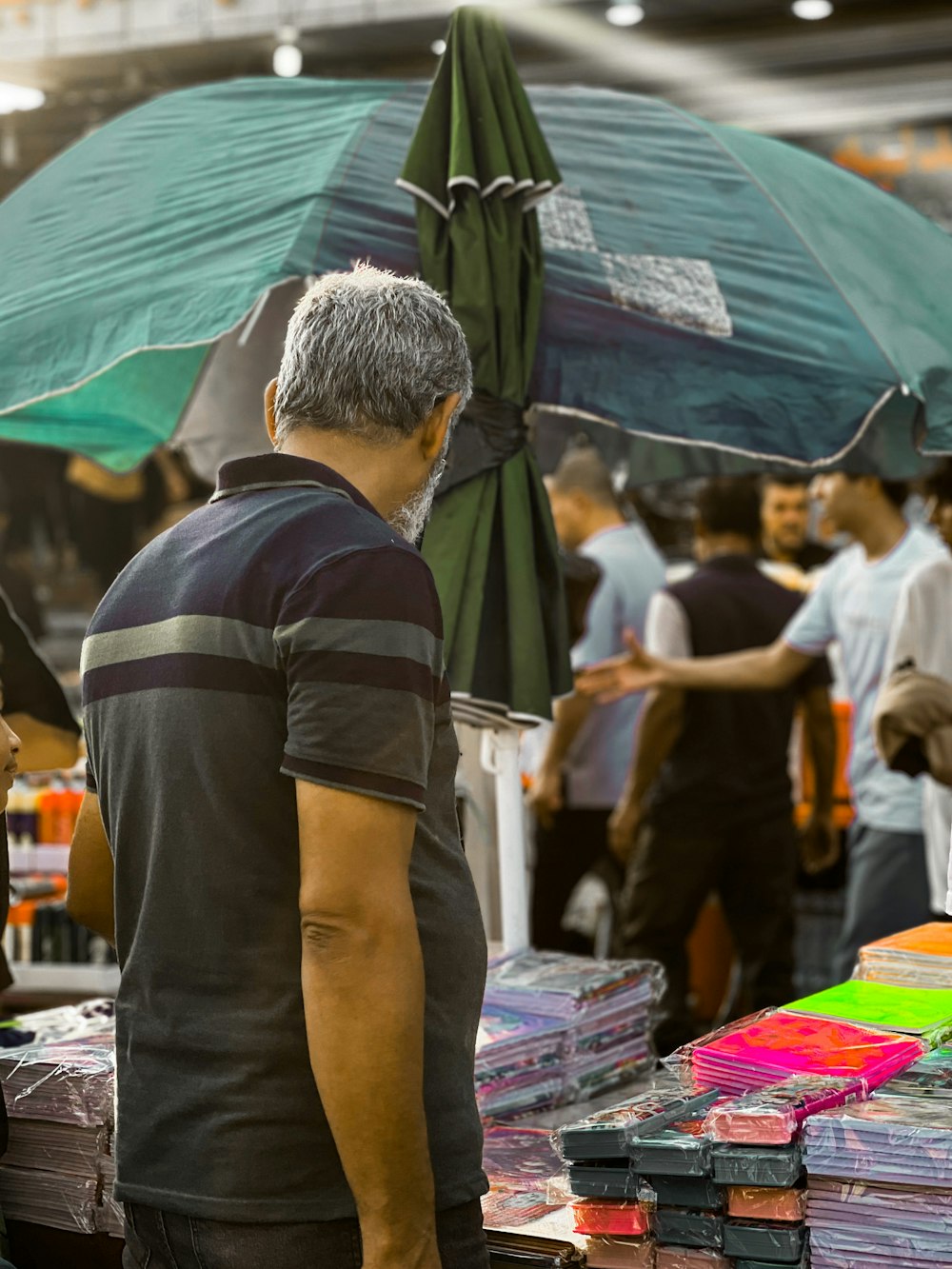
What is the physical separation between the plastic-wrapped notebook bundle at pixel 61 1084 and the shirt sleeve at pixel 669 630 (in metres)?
3.03

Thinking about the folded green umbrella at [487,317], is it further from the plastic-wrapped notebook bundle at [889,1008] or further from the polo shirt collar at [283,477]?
the polo shirt collar at [283,477]

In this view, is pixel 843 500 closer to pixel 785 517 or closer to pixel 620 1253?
pixel 785 517

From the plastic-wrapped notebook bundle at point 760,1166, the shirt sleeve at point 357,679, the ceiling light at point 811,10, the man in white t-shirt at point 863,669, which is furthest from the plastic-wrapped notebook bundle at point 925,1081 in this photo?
the ceiling light at point 811,10

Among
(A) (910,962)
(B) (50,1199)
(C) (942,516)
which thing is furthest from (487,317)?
(C) (942,516)

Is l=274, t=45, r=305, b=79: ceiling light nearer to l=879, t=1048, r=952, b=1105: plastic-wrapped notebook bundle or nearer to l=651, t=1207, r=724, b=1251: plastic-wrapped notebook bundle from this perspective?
l=879, t=1048, r=952, b=1105: plastic-wrapped notebook bundle

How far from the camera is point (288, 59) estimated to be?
8008 mm

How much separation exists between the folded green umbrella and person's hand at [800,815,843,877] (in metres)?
2.86

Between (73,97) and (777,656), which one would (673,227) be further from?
(73,97)

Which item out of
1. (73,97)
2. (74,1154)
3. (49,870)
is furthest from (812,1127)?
(73,97)

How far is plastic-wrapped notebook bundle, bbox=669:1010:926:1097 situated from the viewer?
220 cm

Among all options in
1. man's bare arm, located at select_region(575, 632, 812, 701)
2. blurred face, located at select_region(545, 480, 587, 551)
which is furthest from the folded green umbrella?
blurred face, located at select_region(545, 480, 587, 551)

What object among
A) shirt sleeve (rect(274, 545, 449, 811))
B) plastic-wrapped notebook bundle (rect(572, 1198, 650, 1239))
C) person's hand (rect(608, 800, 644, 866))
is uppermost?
shirt sleeve (rect(274, 545, 449, 811))

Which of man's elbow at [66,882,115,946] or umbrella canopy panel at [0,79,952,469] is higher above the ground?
umbrella canopy panel at [0,79,952,469]

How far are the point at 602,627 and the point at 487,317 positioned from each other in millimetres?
2833
